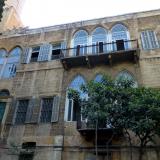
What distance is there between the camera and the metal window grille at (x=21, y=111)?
56.5ft

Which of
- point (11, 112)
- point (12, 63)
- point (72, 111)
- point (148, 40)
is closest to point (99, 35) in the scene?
point (148, 40)

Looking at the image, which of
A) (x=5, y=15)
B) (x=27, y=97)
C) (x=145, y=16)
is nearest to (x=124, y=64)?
(x=145, y=16)

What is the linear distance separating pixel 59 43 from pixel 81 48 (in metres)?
2.31

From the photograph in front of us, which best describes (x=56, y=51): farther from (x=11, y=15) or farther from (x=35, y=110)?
(x=11, y=15)

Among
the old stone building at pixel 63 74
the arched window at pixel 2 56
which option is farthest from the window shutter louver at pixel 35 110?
the arched window at pixel 2 56

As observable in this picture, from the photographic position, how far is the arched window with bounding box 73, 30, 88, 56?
19031 mm

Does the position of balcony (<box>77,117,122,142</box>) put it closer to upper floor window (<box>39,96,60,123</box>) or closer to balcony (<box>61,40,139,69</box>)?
upper floor window (<box>39,96,60,123</box>)

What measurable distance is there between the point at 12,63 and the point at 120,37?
9205mm

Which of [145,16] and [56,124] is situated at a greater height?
[145,16]

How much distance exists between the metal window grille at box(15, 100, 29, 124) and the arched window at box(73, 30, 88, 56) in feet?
17.5

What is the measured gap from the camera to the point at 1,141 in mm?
16578

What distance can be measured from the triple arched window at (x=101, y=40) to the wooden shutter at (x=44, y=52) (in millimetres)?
2066

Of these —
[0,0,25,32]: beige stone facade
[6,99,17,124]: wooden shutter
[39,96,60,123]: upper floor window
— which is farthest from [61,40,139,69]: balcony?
[0,0,25,32]: beige stone facade

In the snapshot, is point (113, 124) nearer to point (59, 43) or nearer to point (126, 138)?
point (126, 138)
